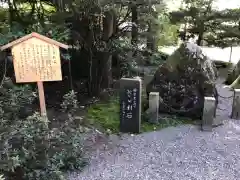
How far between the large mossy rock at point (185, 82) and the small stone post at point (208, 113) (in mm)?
363

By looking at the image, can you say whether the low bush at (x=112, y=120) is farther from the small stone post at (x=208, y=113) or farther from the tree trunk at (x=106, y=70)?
the tree trunk at (x=106, y=70)

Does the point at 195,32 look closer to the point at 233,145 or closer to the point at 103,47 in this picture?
the point at 103,47

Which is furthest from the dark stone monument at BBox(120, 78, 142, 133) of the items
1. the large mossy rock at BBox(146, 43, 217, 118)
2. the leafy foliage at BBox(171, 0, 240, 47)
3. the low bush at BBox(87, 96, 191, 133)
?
the leafy foliage at BBox(171, 0, 240, 47)

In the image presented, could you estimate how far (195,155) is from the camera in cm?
421

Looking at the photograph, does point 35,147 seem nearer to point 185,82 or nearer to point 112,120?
point 112,120

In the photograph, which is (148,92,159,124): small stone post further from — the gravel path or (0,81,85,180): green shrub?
(0,81,85,180): green shrub

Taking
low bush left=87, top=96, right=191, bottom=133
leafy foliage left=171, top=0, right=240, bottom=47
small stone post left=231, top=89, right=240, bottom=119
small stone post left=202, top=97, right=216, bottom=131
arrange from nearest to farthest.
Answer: small stone post left=202, top=97, right=216, bottom=131 < low bush left=87, top=96, right=191, bottom=133 < small stone post left=231, top=89, right=240, bottom=119 < leafy foliage left=171, top=0, right=240, bottom=47

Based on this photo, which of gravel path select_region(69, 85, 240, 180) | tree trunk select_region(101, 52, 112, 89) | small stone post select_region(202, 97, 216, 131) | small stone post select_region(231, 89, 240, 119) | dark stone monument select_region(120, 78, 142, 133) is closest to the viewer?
gravel path select_region(69, 85, 240, 180)

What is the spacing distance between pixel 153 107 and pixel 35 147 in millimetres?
2419

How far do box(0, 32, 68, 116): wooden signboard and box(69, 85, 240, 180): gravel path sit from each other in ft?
4.45

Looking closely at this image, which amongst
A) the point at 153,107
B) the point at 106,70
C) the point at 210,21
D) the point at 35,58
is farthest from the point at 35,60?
the point at 210,21

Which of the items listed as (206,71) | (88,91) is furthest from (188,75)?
(88,91)

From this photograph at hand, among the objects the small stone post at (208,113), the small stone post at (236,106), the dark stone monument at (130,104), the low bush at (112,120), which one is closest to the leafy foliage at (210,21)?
the small stone post at (236,106)

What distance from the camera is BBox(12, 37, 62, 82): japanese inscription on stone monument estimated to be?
378cm
